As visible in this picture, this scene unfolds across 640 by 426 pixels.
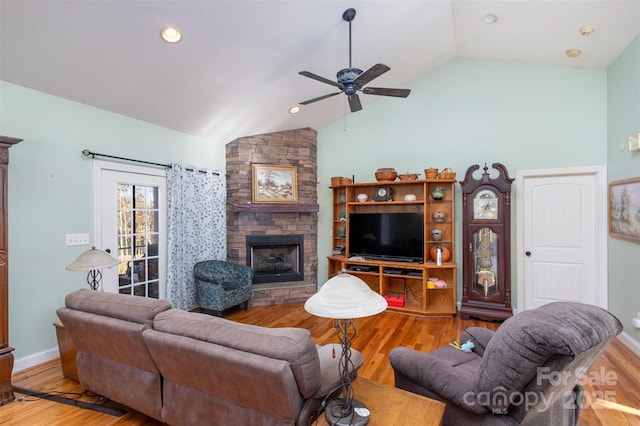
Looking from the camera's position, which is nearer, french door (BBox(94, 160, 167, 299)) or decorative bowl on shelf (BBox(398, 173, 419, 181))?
french door (BBox(94, 160, 167, 299))

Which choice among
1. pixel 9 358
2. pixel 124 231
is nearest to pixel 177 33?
pixel 124 231

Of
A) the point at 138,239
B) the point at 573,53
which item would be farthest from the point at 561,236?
the point at 138,239

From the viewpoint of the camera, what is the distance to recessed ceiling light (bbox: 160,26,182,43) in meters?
2.71

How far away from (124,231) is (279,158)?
2524 mm

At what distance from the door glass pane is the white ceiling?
3.20ft

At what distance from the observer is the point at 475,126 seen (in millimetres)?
4582

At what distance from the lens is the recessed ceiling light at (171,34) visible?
2.71 meters

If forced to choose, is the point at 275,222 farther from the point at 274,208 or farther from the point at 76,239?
the point at 76,239

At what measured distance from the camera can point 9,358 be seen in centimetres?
236

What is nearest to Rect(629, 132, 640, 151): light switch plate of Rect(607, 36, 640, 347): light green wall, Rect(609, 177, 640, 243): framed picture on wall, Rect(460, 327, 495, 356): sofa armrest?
Rect(607, 36, 640, 347): light green wall

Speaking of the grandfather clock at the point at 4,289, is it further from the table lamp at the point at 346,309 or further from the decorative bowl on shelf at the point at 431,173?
the decorative bowl on shelf at the point at 431,173

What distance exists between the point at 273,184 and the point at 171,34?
8.98ft

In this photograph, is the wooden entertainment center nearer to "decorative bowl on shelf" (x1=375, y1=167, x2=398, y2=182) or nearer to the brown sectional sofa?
"decorative bowl on shelf" (x1=375, y1=167, x2=398, y2=182)

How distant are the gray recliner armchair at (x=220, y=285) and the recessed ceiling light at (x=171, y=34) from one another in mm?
2771
